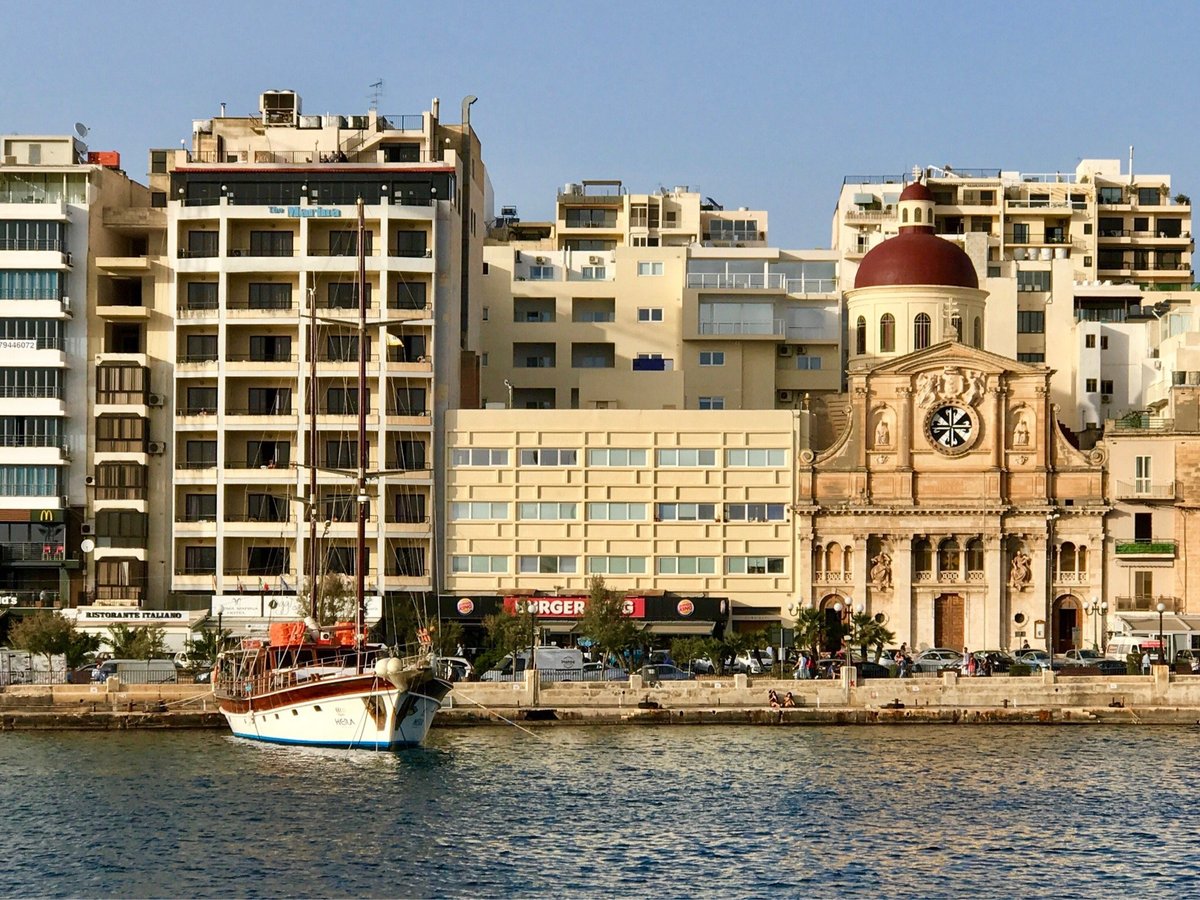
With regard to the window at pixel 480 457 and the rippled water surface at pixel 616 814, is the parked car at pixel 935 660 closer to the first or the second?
the rippled water surface at pixel 616 814

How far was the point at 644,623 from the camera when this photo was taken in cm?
10862

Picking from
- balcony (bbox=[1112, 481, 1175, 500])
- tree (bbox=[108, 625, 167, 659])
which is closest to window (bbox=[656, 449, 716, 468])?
balcony (bbox=[1112, 481, 1175, 500])

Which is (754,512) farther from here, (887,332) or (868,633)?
(887,332)

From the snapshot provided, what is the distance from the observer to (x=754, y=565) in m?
111

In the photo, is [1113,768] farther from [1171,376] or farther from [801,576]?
[1171,376]

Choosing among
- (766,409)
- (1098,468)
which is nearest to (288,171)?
(766,409)

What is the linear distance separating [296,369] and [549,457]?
1302 centimetres

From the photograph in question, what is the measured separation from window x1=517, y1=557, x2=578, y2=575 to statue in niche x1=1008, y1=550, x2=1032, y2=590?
2131cm

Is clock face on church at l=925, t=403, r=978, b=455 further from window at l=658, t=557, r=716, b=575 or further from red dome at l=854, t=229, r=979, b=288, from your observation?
window at l=658, t=557, r=716, b=575

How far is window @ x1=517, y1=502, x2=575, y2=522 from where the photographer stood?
111125 millimetres

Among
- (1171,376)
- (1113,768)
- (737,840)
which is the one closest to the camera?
(737,840)

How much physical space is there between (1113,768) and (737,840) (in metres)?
18.3

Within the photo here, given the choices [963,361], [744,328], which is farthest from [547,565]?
[963,361]

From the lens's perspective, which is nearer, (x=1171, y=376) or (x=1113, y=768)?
(x=1113, y=768)
